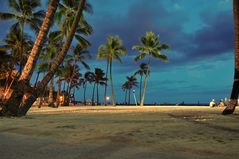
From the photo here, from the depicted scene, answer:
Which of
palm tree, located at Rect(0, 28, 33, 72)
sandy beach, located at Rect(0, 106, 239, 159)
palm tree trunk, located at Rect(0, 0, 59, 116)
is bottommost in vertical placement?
sandy beach, located at Rect(0, 106, 239, 159)

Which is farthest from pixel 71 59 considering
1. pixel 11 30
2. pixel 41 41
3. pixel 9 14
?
pixel 41 41

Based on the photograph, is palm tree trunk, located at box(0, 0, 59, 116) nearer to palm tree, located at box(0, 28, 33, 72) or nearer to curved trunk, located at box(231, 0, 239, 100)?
curved trunk, located at box(231, 0, 239, 100)

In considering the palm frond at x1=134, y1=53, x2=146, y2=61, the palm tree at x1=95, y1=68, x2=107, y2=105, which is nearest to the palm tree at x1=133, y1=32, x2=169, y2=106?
the palm frond at x1=134, y1=53, x2=146, y2=61

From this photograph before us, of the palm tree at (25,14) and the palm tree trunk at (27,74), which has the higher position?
the palm tree at (25,14)

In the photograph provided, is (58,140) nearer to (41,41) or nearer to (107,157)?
(107,157)

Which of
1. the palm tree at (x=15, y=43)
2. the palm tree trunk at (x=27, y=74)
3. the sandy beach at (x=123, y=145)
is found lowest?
the sandy beach at (x=123, y=145)

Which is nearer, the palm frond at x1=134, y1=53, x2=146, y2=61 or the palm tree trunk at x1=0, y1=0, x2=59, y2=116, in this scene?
the palm tree trunk at x1=0, y1=0, x2=59, y2=116

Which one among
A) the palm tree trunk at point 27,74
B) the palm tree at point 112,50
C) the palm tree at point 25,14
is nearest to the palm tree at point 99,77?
the palm tree at point 112,50

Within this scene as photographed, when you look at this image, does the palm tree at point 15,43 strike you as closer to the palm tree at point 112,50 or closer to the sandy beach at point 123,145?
the palm tree at point 112,50

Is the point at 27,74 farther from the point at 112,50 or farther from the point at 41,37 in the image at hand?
the point at 112,50

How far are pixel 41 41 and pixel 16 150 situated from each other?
38.3ft

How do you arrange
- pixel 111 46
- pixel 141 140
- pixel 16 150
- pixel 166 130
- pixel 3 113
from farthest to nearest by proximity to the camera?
pixel 111 46 → pixel 3 113 → pixel 166 130 → pixel 141 140 → pixel 16 150

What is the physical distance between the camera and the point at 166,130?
10453mm

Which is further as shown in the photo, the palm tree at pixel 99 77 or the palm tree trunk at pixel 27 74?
the palm tree at pixel 99 77
